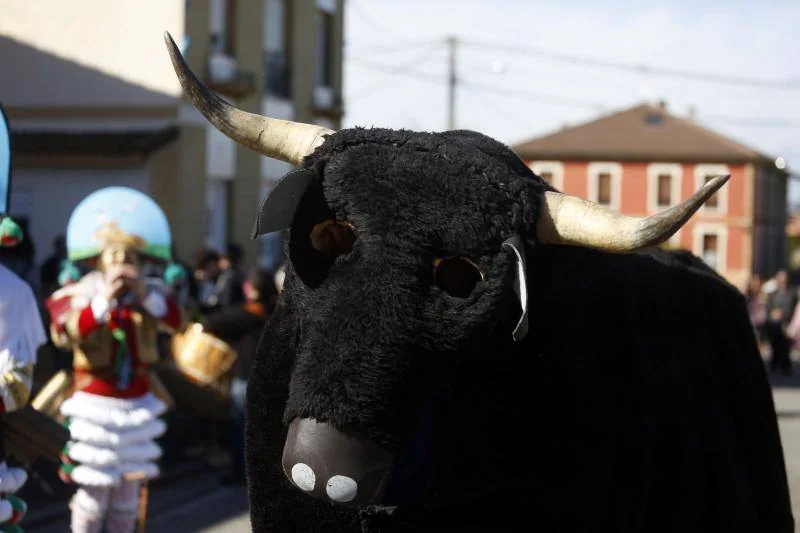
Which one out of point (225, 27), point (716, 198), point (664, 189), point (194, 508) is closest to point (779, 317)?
point (225, 27)

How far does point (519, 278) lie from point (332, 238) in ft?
1.68

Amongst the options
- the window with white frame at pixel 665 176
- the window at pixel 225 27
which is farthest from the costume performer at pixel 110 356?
the window with white frame at pixel 665 176

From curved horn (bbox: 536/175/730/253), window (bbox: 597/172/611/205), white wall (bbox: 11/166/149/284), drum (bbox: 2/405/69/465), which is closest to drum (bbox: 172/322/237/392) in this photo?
drum (bbox: 2/405/69/465)

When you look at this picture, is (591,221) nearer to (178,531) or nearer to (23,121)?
(178,531)

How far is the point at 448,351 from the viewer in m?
3.25

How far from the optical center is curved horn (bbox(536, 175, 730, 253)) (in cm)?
306

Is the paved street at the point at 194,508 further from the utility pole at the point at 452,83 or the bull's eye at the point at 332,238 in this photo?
the utility pole at the point at 452,83

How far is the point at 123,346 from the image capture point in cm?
641

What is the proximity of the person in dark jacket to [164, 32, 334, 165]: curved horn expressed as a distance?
19.5ft

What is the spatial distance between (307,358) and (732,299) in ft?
7.66

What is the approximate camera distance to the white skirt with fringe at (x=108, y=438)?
619 cm

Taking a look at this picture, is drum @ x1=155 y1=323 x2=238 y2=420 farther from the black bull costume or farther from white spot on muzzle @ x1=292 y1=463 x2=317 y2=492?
white spot on muzzle @ x1=292 y1=463 x2=317 y2=492

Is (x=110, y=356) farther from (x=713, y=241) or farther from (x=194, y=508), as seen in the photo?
(x=713, y=241)

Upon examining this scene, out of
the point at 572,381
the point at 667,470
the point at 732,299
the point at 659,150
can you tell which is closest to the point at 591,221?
the point at 572,381
